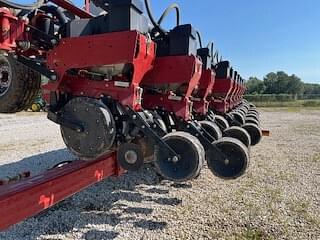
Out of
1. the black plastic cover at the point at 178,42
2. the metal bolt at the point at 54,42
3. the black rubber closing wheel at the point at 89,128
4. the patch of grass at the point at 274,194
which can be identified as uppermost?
the black plastic cover at the point at 178,42

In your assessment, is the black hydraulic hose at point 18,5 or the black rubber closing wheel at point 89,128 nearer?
the black hydraulic hose at point 18,5

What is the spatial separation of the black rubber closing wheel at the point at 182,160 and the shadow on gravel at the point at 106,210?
31.0 inches

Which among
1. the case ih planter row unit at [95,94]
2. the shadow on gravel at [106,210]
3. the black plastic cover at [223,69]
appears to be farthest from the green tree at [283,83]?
the case ih planter row unit at [95,94]

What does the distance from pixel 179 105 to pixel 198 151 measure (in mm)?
1276

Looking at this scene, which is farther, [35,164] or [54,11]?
[35,164]

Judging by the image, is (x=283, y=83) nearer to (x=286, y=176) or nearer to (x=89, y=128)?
(x=286, y=176)

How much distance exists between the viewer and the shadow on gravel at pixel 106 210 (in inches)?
125

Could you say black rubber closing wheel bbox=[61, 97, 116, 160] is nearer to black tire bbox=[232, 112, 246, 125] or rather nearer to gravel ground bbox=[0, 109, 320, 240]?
gravel ground bbox=[0, 109, 320, 240]

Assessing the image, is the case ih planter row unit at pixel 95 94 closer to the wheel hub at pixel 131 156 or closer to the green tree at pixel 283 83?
the wheel hub at pixel 131 156

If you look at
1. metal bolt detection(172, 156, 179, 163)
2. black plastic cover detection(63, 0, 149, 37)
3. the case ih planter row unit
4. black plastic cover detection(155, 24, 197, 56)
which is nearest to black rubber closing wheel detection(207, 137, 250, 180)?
the case ih planter row unit

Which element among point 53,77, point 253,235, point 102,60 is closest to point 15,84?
point 53,77

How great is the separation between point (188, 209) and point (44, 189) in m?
1.82

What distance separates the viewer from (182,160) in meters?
2.68

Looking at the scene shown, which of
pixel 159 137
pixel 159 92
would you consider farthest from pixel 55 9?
pixel 159 137
